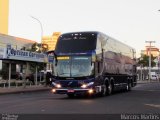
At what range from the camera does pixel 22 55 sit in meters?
44.7

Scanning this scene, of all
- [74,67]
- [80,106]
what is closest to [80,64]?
[74,67]

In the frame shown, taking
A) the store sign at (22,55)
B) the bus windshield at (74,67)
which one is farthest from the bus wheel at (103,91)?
the store sign at (22,55)

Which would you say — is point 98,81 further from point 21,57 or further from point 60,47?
point 21,57

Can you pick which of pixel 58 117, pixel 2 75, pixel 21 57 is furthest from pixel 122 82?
pixel 2 75

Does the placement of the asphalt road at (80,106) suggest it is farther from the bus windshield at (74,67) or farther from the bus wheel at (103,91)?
the bus wheel at (103,91)

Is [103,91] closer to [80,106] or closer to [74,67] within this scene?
[74,67]

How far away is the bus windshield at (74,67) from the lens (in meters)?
27.0

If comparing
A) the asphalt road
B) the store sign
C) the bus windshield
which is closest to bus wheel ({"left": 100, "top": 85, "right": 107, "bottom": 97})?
the bus windshield

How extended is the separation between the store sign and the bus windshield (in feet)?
49.2

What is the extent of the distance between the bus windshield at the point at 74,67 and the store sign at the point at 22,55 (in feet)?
49.2

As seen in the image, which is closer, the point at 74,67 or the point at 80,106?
the point at 80,106

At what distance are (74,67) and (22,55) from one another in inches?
722

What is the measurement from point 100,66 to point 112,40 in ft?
Answer: 17.8

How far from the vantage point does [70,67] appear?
2723cm
